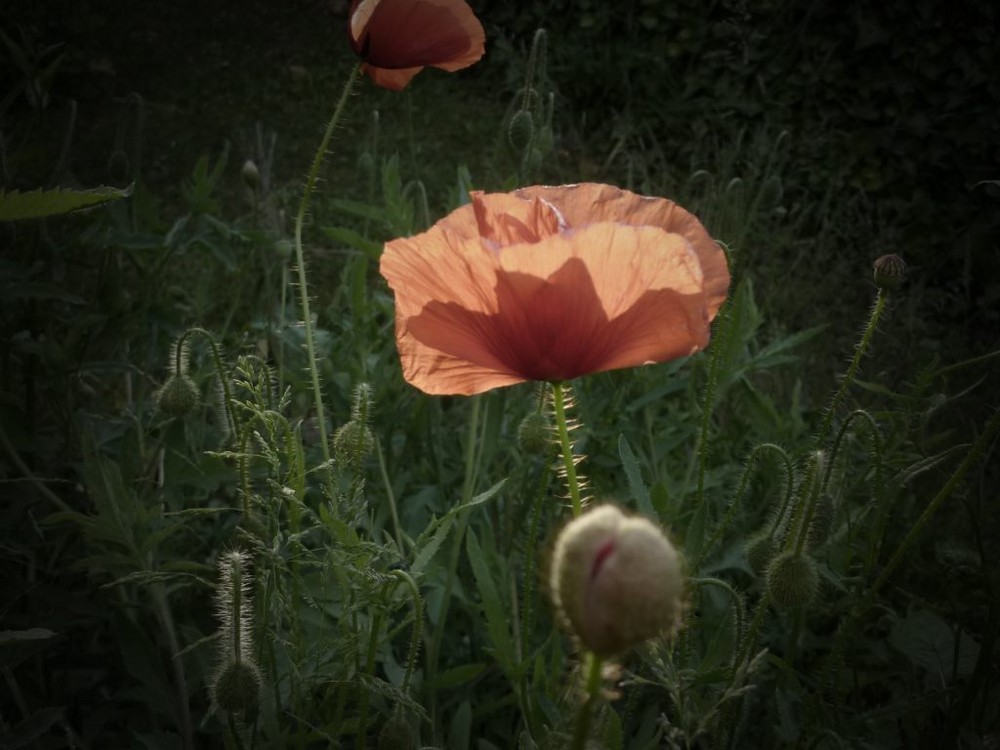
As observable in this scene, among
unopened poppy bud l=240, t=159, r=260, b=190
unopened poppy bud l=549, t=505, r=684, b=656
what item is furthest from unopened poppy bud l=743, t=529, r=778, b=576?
unopened poppy bud l=240, t=159, r=260, b=190

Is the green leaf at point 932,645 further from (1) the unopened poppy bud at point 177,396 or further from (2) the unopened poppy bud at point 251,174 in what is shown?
(2) the unopened poppy bud at point 251,174

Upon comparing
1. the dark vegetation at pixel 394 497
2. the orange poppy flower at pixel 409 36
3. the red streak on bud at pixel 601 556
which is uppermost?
the orange poppy flower at pixel 409 36

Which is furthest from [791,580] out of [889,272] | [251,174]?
[251,174]

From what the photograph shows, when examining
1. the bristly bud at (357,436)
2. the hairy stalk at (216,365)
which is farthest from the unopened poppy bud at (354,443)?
the hairy stalk at (216,365)

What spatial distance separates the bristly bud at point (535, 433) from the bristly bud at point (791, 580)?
16.4 inches

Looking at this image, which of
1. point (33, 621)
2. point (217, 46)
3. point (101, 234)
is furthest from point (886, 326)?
point (217, 46)

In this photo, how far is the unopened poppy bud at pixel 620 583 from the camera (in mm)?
628

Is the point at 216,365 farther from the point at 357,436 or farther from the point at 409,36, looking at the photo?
the point at 409,36

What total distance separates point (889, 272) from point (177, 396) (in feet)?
3.30

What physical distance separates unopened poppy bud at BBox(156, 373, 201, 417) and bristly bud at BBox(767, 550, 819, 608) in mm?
878

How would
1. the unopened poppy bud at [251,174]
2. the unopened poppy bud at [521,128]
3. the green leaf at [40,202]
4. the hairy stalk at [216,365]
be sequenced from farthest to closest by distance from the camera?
the unopened poppy bud at [251,174], the unopened poppy bud at [521,128], the hairy stalk at [216,365], the green leaf at [40,202]

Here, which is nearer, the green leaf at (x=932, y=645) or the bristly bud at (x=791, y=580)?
the bristly bud at (x=791, y=580)

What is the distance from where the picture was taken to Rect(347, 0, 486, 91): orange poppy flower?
4.96 feet

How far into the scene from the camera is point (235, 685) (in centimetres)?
117
